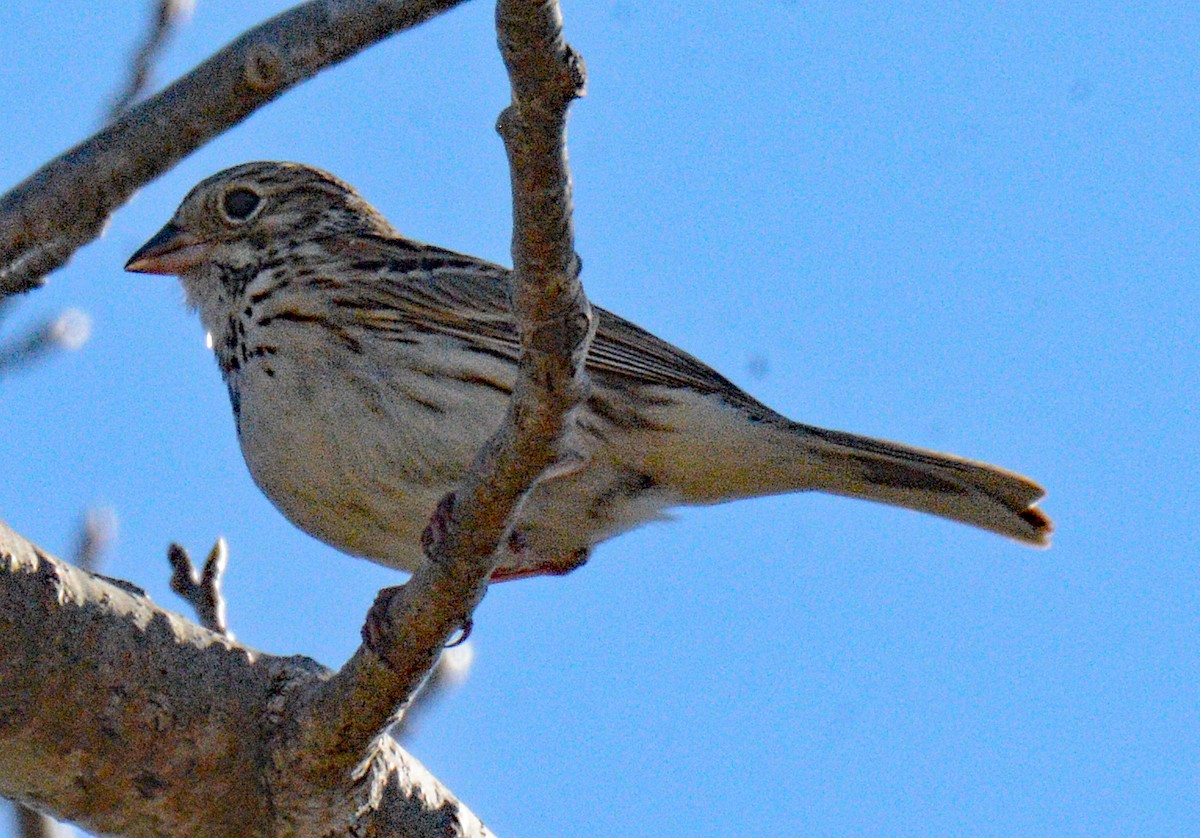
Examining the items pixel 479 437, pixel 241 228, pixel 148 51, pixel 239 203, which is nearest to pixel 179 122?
pixel 148 51

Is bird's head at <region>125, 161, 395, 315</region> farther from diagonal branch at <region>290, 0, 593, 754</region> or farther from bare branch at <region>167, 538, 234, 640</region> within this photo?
diagonal branch at <region>290, 0, 593, 754</region>

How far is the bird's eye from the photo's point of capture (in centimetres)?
645

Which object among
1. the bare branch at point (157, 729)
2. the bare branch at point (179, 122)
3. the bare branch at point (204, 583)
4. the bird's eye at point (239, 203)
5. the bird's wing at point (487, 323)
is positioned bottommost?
the bare branch at point (157, 729)

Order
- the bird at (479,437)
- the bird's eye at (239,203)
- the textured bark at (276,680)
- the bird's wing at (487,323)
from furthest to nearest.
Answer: the bird's eye at (239,203) < the bird's wing at (487,323) < the bird at (479,437) < the textured bark at (276,680)

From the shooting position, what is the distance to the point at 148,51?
5.14m

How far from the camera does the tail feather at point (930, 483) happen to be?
5.20 m

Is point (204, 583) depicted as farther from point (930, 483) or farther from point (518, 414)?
point (930, 483)

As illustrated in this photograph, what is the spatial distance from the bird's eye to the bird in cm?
83

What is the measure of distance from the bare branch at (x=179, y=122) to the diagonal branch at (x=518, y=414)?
4.77 feet

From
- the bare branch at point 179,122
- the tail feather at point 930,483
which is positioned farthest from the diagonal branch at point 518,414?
the tail feather at point 930,483

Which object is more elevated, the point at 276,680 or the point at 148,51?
the point at 148,51

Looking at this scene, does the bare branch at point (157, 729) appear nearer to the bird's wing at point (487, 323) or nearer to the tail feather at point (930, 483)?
the bird's wing at point (487, 323)

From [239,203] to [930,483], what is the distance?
305 cm

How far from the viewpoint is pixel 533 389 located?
327 cm
